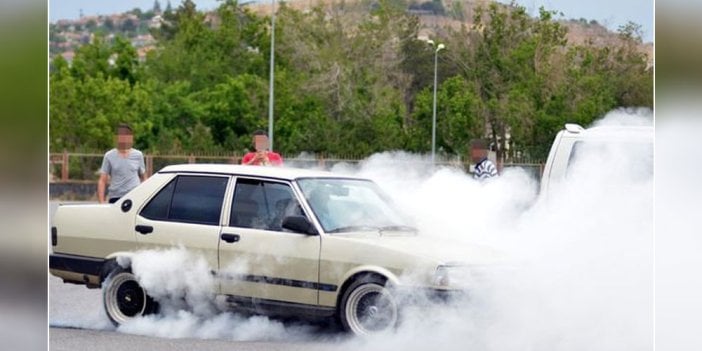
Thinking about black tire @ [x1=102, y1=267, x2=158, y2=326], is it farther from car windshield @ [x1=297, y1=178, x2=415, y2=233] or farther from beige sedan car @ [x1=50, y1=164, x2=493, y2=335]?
car windshield @ [x1=297, y1=178, x2=415, y2=233]

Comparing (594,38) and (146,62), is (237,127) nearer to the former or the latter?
(146,62)

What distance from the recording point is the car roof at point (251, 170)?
242 inches

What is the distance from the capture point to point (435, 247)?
19.3 feet

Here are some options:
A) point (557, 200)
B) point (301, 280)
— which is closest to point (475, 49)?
point (557, 200)

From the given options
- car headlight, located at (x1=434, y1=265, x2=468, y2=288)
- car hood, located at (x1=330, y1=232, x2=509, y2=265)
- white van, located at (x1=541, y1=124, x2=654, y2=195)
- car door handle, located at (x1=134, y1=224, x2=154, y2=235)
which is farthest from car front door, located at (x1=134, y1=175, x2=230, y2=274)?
white van, located at (x1=541, y1=124, x2=654, y2=195)

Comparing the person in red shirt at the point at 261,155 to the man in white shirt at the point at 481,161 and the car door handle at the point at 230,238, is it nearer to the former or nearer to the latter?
the car door handle at the point at 230,238

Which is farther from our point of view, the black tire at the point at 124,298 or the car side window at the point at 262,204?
the black tire at the point at 124,298

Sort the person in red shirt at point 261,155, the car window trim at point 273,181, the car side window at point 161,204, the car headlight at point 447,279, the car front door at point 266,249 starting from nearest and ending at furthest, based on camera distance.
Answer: the car headlight at point 447,279 → the car front door at point 266,249 → the car window trim at point 273,181 → the person in red shirt at point 261,155 → the car side window at point 161,204

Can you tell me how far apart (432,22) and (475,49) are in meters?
0.22

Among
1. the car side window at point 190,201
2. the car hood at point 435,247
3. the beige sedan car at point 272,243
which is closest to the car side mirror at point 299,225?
the beige sedan car at point 272,243

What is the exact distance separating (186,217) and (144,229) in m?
0.19

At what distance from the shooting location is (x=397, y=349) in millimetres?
5871

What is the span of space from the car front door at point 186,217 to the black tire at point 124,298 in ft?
0.53

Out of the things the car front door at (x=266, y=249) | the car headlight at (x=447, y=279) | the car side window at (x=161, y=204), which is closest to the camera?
the car headlight at (x=447, y=279)
